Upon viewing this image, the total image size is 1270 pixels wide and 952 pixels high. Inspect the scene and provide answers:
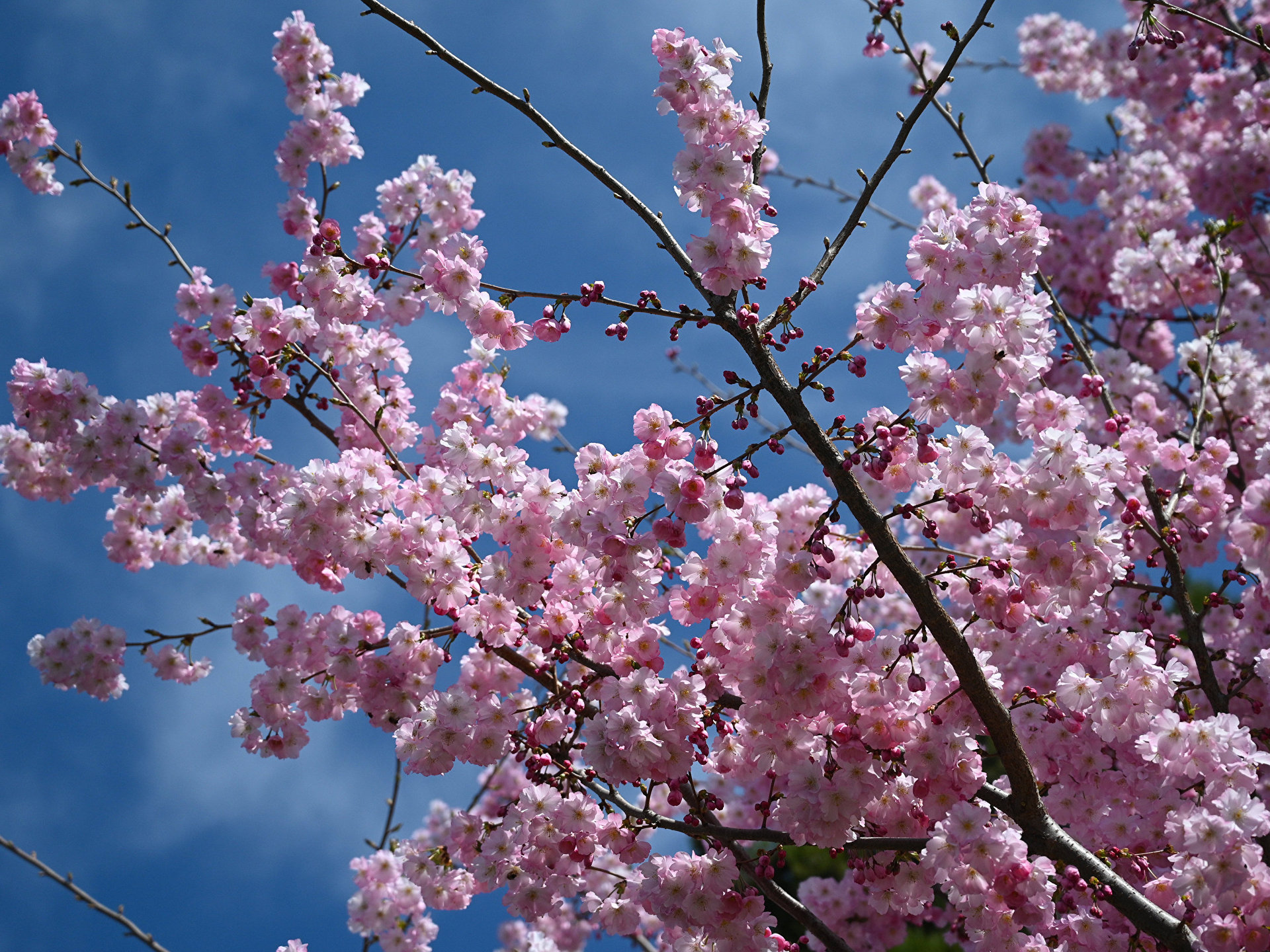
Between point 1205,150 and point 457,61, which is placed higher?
point 1205,150

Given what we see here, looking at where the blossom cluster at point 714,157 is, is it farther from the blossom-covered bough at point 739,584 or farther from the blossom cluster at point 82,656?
the blossom cluster at point 82,656

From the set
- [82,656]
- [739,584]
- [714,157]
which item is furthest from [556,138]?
[82,656]

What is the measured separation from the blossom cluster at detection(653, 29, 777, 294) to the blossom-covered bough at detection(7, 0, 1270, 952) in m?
0.01

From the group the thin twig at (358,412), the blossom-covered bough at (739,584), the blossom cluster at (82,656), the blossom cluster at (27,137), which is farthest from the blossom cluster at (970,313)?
the blossom cluster at (27,137)

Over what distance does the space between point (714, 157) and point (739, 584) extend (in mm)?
1763

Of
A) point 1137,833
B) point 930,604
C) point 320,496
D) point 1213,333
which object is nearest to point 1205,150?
point 1213,333

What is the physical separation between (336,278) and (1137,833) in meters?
5.18

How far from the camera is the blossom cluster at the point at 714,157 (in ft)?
11.5

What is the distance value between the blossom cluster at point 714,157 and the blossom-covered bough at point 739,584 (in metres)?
0.01

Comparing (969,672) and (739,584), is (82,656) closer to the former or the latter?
(739,584)

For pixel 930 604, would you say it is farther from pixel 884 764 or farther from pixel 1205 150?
pixel 1205 150

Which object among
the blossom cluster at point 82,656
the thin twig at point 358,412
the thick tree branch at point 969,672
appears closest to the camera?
the thick tree branch at point 969,672

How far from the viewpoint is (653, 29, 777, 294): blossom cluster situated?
3.50 meters

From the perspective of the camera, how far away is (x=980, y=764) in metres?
3.78
